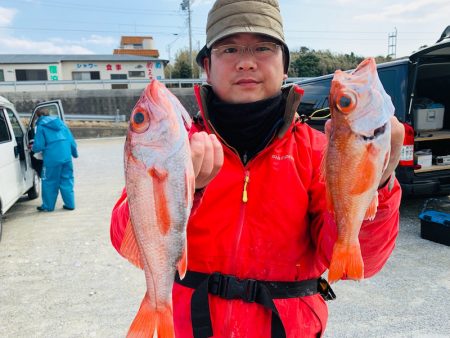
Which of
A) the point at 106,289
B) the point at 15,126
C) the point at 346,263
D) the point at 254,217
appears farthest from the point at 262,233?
the point at 15,126

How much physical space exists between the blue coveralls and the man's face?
6.34m

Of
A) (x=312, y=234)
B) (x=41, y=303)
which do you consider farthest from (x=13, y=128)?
(x=312, y=234)

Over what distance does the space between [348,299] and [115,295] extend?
2.38 metres

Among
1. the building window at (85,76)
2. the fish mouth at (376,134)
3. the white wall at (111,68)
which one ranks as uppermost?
the white wall at (111,68)

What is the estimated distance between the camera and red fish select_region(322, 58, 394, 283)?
1.30 meters

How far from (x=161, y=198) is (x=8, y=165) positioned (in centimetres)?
642

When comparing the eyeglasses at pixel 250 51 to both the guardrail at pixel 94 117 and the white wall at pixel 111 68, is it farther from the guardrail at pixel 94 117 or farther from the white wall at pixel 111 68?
the white wall at pixel 111 68

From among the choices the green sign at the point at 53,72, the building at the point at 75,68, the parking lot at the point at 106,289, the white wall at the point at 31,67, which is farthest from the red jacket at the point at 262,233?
the white wall at the point at 31,67

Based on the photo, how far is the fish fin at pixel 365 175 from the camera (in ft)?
4.29

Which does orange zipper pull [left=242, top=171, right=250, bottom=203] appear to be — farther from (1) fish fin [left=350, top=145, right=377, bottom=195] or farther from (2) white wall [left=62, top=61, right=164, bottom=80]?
(2) white wall [left=62, top=61, right=164, bottom=80]

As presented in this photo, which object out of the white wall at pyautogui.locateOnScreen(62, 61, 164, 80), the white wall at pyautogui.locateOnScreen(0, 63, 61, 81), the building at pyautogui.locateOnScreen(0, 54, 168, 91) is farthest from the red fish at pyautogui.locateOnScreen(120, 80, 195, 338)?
the white wall at pyautogui.locateOnScreen(0, 63, 61, 81)

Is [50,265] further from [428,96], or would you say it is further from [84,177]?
[428,96]

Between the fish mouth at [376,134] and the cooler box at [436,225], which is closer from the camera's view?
the fish mouth at [376,134]

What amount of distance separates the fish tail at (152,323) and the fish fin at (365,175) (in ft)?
2.59
